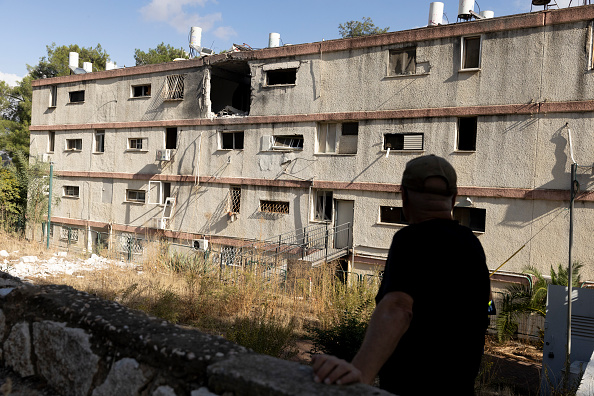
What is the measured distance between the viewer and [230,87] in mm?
24016

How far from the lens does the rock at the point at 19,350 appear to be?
284 centimetres

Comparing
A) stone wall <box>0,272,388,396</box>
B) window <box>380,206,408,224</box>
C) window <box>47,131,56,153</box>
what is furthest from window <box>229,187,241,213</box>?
stone wall <box>0,272,388,396</box>

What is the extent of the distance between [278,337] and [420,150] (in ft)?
40.2

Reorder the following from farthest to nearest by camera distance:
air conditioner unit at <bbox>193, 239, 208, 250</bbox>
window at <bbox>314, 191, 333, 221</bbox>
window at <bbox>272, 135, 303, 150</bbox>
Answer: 1. air conditioner unit at <bbox>193, 239, 208, 250</bbox>
2. window at <bbox>272, 135, 303, 150</bbox>
3. window at <bbox>314, 191, 333, 221</bbox>

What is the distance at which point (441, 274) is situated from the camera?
1.73 meters

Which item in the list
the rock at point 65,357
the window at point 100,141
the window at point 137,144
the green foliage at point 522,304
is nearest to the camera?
the rock at point 65,357

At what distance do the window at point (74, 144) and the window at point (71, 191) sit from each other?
2125 mm

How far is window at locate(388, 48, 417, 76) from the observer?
17.0 m

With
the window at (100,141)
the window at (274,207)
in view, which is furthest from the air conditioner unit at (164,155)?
the window at (274,207)

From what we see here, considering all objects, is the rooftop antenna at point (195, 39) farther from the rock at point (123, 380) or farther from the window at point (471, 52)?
the rock at point (123, 380)

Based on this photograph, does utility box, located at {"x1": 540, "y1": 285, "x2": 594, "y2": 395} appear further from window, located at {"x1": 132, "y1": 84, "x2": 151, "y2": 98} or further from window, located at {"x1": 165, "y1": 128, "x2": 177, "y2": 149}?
window, located at {"x1": 132, "y1": 84, "x2": 151, "y2": 98}

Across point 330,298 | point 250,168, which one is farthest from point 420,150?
point 330,298

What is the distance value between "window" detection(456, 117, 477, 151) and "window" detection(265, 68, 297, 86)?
6946mm

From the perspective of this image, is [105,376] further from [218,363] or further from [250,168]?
[250,168]
